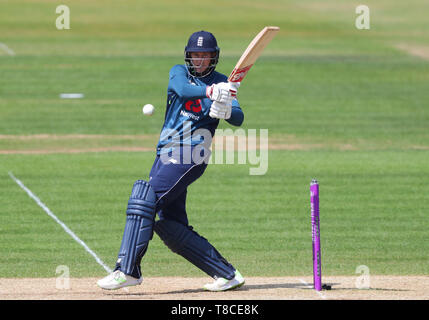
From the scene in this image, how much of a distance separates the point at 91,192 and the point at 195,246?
280 inches

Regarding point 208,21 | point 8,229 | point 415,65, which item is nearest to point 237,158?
point 8,229

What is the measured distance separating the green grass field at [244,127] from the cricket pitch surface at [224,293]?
2.92 feet

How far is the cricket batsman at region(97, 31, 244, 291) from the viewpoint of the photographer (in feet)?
26.7

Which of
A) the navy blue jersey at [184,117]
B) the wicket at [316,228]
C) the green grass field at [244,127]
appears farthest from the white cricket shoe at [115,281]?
the green grass field at [244,127]

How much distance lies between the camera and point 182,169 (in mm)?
8289

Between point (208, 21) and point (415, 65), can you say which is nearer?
point (415, 65)

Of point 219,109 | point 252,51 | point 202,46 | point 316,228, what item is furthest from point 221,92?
point 316,228

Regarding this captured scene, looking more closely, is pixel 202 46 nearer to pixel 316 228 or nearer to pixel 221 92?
pixel 221 92

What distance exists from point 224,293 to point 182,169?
1.25 meters

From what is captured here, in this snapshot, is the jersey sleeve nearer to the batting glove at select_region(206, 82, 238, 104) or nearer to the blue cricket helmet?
the batting glove at select_region(206, 82, 238, 104)

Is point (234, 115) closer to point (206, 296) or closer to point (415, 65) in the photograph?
point (206, 296)

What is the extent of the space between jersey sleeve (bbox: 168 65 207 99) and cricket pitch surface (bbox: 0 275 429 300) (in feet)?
5.99

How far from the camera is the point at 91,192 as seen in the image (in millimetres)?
15477

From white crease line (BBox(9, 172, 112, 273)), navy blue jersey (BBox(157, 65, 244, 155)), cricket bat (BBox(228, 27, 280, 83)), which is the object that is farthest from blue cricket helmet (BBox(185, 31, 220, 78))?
white crease line (BBox(9, 172, 112, 273))
